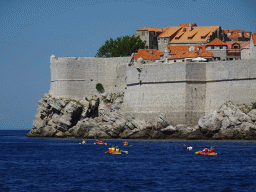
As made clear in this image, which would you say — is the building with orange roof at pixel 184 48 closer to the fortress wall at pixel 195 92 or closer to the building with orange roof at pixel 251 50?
the building with orange roof at pixel 251 50

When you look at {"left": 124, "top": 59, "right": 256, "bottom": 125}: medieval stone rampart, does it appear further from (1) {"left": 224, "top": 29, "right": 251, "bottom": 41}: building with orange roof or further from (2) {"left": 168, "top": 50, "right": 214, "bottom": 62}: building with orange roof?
(1) {"left": 224, "top": 29, "right": 251, "bottom": 41}: building with orange roof

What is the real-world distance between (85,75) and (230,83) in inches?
826

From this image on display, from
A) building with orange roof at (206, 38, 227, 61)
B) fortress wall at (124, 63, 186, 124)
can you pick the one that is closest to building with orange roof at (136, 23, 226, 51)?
building with orange roof at (206, 38, 227, 61)

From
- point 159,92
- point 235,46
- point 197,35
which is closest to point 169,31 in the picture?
point 197,35

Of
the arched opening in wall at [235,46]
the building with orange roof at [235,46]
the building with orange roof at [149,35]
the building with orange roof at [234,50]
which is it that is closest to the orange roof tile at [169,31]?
the building with orange roof at [149,35]

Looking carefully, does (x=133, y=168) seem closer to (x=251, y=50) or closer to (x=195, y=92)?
(x=195, y=92)

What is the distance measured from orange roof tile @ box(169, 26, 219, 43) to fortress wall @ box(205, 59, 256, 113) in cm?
1668

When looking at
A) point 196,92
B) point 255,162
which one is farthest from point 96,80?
point 255,162

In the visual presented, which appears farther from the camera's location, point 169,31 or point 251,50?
point 169,31

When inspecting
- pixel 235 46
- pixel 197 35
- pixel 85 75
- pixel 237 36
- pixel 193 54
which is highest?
pixel 237 36

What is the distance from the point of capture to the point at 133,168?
40.6 meters

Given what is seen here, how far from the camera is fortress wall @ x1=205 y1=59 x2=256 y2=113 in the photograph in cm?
6053

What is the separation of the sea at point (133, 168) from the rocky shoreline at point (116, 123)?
6.64ft

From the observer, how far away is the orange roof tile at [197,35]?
80438 millimetres
